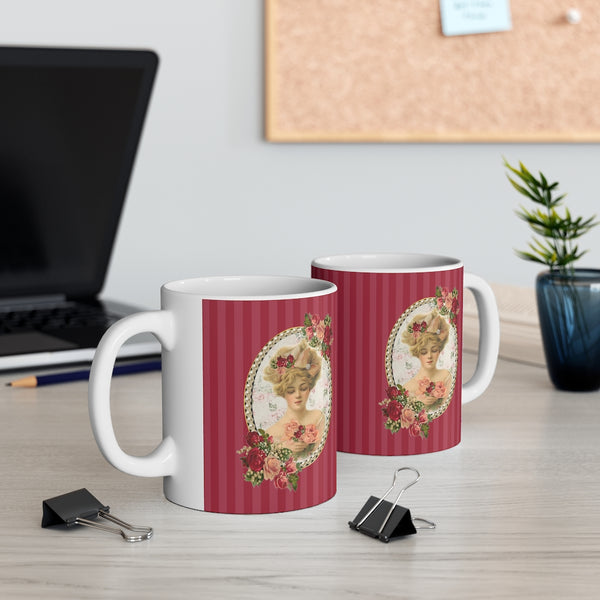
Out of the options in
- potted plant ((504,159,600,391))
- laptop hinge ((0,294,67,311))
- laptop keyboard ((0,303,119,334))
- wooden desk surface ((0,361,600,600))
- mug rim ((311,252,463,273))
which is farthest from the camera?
laptop hinge ((0,294,67,311))

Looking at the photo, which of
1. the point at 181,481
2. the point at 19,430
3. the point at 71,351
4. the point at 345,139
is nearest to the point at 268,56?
the point at 345,139

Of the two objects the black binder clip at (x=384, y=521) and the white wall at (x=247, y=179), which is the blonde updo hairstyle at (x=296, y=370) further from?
the white wall at (x=247, y=179)

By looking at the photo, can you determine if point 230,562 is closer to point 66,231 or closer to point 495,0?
point 66,231

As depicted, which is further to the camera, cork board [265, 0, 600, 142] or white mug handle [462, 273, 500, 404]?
cork board [265, 0, 600, 142]

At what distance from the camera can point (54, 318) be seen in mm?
980

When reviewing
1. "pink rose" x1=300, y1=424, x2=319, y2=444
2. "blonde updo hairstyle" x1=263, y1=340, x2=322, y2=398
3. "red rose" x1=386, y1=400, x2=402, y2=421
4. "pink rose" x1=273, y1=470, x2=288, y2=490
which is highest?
"blonde updo hairstyle" x1=263, y1=340, x2=322, y2=398

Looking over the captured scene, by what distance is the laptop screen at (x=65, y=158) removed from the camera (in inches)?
39.4

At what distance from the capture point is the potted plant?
29.0 inches

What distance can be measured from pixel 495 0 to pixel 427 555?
1.51 m

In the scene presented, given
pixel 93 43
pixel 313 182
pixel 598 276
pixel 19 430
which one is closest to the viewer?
pixel 19 430

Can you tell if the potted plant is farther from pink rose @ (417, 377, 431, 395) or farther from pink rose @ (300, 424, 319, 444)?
pink rose @ (300, 424, 319, 444)

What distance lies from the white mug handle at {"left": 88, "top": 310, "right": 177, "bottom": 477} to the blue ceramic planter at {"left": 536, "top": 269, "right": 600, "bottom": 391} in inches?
15.4

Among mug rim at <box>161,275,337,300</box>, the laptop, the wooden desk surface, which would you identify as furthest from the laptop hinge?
mug rim at <box>161,275,337,300</box>

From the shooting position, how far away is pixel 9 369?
80 cm
